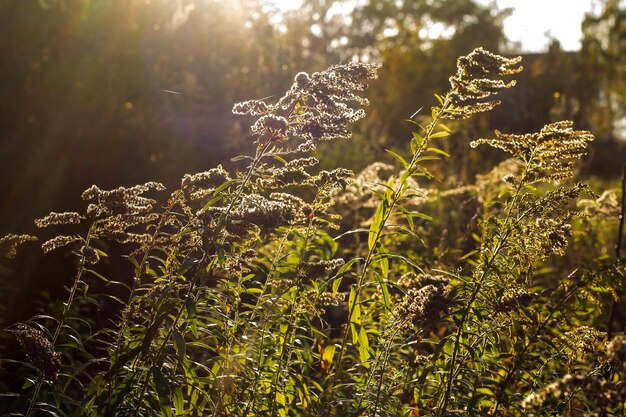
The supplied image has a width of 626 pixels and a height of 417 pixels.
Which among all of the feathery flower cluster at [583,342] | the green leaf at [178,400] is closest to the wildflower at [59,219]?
the green leaf at [178,400]

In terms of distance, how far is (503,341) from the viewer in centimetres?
415

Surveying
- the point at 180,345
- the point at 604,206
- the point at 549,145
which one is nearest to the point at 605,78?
the point at 604,206

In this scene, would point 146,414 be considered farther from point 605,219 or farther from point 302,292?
point 605,219

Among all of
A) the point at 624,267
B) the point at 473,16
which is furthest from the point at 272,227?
the point at 473,16

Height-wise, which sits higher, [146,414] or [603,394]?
[603,394]

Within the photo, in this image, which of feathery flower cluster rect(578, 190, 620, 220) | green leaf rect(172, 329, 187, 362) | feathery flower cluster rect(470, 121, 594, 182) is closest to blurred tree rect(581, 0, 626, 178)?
feathery flower cluster rect(578, 190, 620, 220)

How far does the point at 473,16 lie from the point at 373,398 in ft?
179

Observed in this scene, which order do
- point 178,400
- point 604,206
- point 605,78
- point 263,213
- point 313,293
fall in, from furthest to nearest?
point 605,78, point 604,206, point 313,293, point 178,400, point 263,213

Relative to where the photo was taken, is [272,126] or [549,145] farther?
[549,145]

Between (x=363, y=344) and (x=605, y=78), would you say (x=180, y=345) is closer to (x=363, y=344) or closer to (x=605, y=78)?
(x=363, y=344)

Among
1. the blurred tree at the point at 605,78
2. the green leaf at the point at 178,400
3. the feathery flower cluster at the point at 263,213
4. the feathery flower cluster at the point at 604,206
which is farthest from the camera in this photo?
the blurred tree at the point at 605,78

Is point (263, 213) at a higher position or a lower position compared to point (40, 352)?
higher

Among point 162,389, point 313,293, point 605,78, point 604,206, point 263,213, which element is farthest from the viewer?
point 605,78

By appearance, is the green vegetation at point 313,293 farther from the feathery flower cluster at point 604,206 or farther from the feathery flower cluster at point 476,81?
the feathery flower cluster at point 604,206
